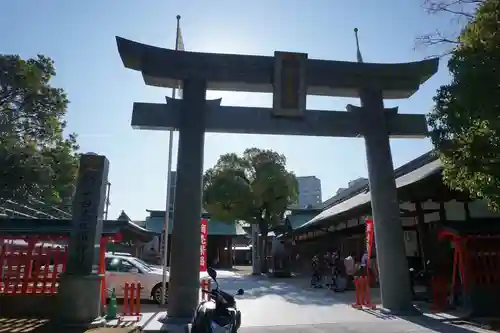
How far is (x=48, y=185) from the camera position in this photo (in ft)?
68.4

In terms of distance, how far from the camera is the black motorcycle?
5.67 meters

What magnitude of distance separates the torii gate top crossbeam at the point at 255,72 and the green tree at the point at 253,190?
17.6 meters

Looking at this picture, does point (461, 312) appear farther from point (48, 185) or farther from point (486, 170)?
point (48, 185)

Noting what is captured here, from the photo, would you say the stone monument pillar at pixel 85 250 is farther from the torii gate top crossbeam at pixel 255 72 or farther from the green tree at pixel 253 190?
the green tree at pixel 253 190

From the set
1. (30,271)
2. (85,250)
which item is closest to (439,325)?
(85,250)

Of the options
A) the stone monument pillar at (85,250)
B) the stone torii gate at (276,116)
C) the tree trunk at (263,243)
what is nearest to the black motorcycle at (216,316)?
the stone torii gate at (276,116)

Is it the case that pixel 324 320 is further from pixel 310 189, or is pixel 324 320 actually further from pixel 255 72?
pixel 310 189

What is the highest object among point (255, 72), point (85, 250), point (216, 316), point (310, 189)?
point (310, 189)

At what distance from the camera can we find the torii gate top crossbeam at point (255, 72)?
10.1 m

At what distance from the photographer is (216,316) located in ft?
19.4

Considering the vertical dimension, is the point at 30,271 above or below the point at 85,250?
below

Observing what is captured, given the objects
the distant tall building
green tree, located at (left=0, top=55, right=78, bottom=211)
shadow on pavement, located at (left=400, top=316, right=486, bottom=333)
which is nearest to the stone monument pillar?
shadow on pavement, located at (left=400, top=316, right=486, bottom=333)

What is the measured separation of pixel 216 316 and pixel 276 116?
620 cm

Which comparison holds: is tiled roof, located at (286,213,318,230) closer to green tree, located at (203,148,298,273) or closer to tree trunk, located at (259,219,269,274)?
green tree, located at (203,148,298,273)
